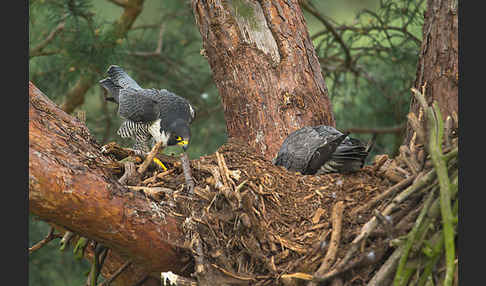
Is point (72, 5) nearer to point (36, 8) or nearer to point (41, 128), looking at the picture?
point (36, 8)

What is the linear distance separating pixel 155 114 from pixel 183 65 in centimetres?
181

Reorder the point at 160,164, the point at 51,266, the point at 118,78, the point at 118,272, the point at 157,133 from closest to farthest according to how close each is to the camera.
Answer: the point at 118,272 → the point at 160,164 → the point at 157,133 → the point at 118,78 → the point at 51,266

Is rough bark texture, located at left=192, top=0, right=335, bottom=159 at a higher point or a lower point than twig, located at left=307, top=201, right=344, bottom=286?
higher

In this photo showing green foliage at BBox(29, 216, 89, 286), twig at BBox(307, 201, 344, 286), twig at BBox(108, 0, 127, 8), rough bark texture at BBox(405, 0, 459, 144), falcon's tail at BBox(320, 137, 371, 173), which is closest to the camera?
twig at BBox(307, 201, 344, 286)

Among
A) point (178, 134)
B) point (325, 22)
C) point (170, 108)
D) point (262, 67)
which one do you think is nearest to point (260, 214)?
point (262, 67)

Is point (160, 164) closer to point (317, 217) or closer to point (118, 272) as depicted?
point (118, 272)

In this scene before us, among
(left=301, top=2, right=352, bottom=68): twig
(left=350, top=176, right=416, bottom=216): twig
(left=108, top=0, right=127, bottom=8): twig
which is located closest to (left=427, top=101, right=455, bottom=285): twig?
(left=350, top=176, right=416, bottom=216): twig

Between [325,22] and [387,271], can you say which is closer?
[387,271]

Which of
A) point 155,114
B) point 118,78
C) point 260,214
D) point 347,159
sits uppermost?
point 118,78

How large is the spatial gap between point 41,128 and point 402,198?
1333 millimetres

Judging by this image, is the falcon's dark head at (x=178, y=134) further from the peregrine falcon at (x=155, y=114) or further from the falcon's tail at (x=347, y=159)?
the falcon's tail at (x=347, y=159)

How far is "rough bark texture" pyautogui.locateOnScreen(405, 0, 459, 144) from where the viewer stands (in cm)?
255

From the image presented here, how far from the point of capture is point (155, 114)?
3594 millimetres

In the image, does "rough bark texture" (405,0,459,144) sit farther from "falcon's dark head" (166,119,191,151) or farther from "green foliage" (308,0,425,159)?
"green foliage" (308,0,425,159)
